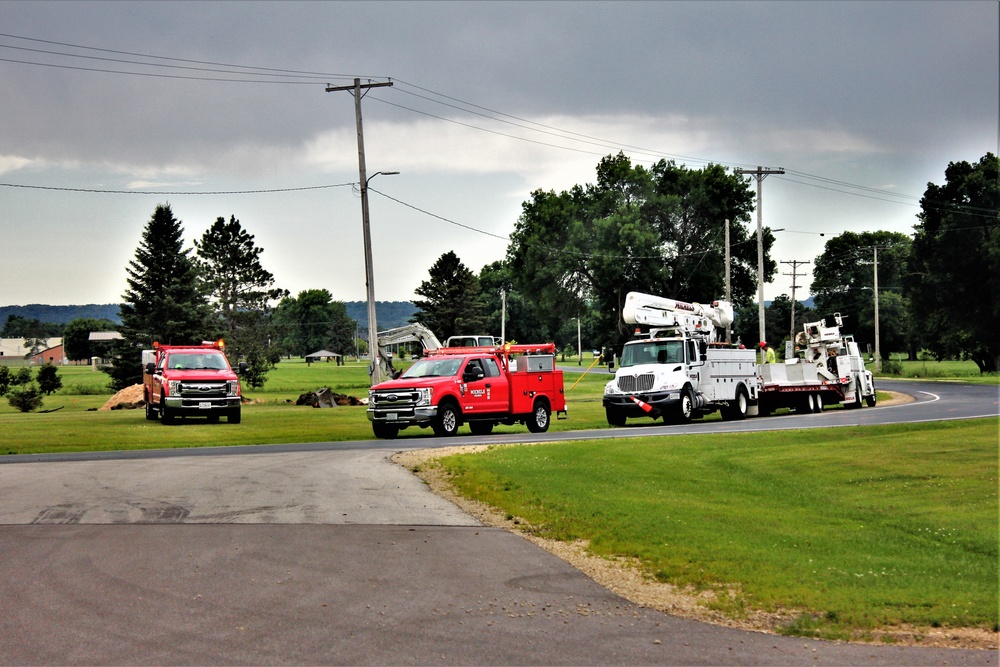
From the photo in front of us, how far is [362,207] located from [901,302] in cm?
9566

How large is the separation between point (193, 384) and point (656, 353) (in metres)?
14.6

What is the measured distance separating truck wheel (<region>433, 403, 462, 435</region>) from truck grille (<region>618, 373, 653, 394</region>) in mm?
7315

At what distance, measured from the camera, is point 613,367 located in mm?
35188

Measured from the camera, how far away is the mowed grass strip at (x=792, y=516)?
29.9ft

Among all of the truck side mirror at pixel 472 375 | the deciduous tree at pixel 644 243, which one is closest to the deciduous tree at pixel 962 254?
the deciduous tree at pixel 644 243

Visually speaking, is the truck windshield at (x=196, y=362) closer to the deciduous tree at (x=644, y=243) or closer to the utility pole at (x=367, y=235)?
the utility pole at (x=367, y=235)

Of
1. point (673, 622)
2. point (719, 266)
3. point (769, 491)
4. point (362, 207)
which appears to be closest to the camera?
point (673, 622)

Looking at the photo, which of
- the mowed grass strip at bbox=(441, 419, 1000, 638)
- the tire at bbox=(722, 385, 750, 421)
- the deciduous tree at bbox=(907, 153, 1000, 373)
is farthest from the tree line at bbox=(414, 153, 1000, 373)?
the mowed grass strip at bbox=(441, 419, 1000, 638)

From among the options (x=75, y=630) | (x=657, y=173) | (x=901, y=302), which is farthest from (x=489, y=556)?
(x=901, y=302)

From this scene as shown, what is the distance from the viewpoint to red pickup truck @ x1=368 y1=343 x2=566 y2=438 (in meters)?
27.3

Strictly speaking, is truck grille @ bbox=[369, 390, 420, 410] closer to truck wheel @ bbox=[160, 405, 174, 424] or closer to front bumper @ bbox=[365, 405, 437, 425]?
front bumper @ bbox=[365, 405, 437, 425]

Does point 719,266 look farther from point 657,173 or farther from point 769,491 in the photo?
point 769,491

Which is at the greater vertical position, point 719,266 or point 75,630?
point 719,266

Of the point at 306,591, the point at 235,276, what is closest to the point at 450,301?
the point at 235,276
